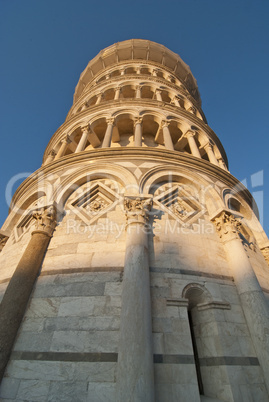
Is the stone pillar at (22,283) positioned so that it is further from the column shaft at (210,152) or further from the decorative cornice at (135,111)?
the column shaft at (210,152)

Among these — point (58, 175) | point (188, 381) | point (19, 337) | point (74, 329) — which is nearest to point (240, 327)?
point (188, 381)

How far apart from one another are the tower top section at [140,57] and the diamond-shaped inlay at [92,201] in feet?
51.0

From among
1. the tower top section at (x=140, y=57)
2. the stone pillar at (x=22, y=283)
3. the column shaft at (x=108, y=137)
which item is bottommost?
the stone pillar at (x=22, y=283)

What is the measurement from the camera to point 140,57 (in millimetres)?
18516

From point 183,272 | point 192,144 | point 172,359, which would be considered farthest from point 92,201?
point 192,144

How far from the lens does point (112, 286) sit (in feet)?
14.6

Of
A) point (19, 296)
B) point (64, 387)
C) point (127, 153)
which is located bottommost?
point (64, 387)

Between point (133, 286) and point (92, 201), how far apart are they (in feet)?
11.5

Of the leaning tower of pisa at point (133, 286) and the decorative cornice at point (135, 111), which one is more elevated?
the decorative cornice at point (135, 111)

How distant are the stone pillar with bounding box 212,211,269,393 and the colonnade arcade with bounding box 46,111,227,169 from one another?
4.68 m

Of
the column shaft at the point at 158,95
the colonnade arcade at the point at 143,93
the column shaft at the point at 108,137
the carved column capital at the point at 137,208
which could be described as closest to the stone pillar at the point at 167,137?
the column shaft at the point at 108,137

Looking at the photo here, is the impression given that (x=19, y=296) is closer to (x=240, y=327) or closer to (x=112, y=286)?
(x=112, y=286)

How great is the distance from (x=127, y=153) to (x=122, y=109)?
4487 mm

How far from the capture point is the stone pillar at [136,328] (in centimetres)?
309
